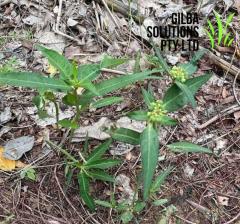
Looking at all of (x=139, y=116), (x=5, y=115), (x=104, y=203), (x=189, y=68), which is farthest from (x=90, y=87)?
(x=5, y=115)

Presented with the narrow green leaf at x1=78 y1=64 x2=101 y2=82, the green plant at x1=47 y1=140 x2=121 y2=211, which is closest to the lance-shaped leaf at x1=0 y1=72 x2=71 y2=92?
the narrow green leaf at x1=78 y1=64 x2=101 y2=82

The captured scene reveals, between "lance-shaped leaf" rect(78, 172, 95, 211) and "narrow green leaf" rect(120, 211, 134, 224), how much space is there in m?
0.17

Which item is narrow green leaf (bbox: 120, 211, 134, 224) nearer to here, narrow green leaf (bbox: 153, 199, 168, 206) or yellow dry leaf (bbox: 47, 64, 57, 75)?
narrow green leaf (bbox: 153, 199, 168, 206)

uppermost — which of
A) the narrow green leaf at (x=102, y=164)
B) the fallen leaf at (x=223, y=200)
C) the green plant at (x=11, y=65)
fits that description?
the green plant at (x=11, y=65)

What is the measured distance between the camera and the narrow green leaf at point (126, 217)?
7.30 feet

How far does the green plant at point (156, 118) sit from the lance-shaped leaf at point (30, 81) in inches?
14.2

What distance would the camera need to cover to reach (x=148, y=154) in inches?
71.9

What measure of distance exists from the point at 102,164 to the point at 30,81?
59 cm

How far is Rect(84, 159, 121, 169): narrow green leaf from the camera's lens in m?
2.18

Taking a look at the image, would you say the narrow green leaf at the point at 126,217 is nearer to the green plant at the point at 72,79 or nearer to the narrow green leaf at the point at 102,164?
the narrow green leaf at the point at 102,164

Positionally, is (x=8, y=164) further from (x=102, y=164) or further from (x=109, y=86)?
(x=109, y=86)

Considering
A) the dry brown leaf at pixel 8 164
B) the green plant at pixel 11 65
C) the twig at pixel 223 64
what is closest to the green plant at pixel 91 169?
the dry brown leaf at pixel 8 164

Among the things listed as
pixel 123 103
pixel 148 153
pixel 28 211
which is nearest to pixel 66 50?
pixel 123 103

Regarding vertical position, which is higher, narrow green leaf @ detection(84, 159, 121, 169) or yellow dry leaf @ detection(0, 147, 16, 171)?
narrow green leaf @ detection(84, 159, 121, 169)
